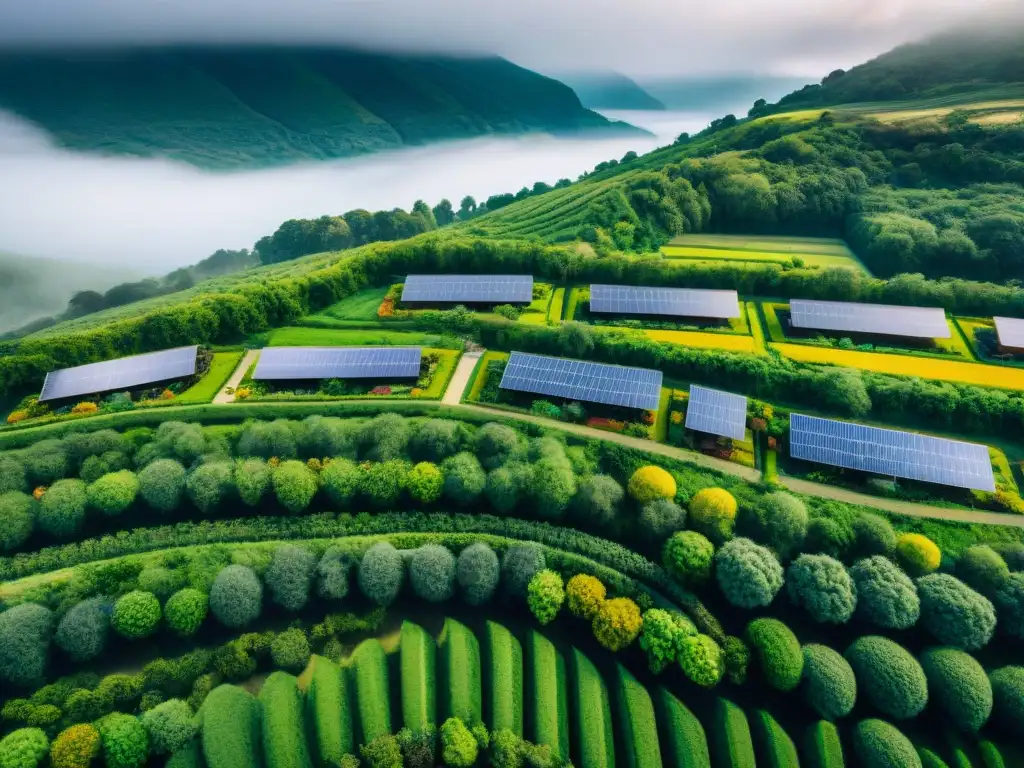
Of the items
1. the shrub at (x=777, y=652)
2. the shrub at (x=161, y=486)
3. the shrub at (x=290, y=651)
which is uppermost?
the shrub at (x=161, y=486)

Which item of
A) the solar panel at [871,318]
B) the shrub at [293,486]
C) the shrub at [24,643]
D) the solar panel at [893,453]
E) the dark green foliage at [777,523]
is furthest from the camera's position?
the solar panel at [871,318]

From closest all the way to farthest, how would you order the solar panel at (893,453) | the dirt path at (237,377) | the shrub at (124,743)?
the shrub at (124,743) < the solar panel at (893,453) < the dirt path at (237,377)

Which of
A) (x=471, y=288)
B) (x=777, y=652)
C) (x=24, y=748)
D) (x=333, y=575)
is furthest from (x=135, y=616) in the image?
(x=471, y=288)

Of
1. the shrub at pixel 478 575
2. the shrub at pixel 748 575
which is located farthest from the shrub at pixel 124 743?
the shrub at pixel 748 575

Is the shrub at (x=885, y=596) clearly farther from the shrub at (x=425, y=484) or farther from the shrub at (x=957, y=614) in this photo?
the shrub at (x=425, y=484)

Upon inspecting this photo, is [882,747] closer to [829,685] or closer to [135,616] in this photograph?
[829,685]

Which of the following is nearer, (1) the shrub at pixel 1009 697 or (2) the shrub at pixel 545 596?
(1) the shrub at pixel 1009 697
